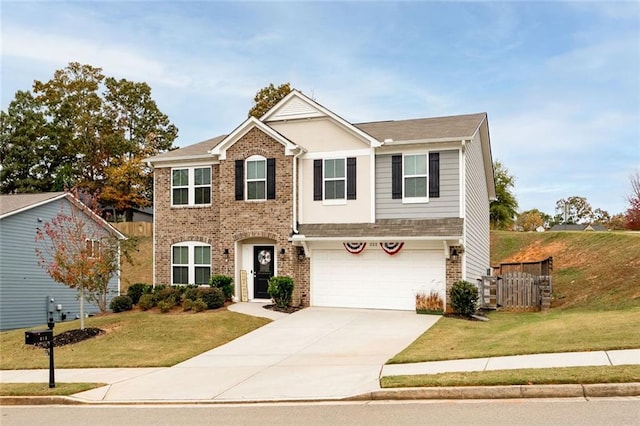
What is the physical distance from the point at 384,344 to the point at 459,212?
→ 7.04 meters

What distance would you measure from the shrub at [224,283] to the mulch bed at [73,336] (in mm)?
5127

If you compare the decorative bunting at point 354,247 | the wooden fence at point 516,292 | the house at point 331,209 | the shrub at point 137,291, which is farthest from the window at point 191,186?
the wooden fence at point 516,292

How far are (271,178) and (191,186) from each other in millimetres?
3918

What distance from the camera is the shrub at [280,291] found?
806 inches

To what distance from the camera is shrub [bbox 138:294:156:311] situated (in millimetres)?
20547

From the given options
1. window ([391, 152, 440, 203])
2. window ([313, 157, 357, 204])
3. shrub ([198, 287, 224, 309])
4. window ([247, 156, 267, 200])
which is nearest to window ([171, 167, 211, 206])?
window ([247, 156, 267, 200])

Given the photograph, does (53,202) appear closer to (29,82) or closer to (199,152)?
(199,152)

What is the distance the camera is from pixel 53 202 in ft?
90.8

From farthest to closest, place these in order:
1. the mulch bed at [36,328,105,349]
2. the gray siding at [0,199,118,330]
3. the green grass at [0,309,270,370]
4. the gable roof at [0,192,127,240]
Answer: the gable roof at [0,192,127,240] → the gray siding at [0,199,118,330] → the mulch bed at [36,328,105,349] → the green grass at [0,309,270,370]

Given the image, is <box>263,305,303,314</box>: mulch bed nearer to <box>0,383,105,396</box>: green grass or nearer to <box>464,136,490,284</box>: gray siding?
<box>464,136,490,284</box>: gray siding

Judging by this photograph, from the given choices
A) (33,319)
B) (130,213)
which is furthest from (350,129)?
(130,213)

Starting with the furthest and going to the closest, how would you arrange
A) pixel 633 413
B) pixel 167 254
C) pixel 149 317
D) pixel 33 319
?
1. pixel 33 319
2. pixel 167 254
3. pixel 149 317
4. pixel 633 413

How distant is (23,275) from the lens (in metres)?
25.9

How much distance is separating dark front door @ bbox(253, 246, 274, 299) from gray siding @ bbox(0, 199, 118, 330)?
7540 millimetres
